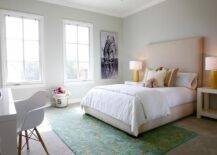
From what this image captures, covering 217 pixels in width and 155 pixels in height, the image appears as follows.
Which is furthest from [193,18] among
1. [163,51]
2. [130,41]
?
[130,41]

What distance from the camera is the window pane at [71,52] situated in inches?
191

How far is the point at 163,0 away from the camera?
442cm

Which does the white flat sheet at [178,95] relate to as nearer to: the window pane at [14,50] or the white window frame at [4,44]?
the white window frame at [4,44]

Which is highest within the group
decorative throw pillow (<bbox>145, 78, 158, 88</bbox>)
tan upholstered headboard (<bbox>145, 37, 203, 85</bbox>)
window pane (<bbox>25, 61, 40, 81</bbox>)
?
tan upholstered headboard (<bbox>145, 37, 203, 85</bbox>)

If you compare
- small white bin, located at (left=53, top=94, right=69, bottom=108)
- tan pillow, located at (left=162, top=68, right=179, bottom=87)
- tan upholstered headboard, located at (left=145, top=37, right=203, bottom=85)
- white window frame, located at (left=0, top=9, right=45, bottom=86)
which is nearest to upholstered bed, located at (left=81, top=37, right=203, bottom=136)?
tan upholstered headboard, located at (left=145, top=37, right=203, bottom=85)

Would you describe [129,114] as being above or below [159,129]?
above

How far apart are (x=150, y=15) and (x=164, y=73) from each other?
1.96m

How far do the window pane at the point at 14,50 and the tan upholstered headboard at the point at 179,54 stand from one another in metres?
3.34

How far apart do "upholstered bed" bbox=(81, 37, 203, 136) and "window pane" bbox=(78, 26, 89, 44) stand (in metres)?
1.81

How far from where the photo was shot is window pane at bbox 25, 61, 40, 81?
4.31 metres

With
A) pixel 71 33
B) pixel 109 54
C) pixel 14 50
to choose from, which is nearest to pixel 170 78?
pixel 109 54

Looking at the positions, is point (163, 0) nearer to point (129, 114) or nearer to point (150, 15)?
point (150, 15)

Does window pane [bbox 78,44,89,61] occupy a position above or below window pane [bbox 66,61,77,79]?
above

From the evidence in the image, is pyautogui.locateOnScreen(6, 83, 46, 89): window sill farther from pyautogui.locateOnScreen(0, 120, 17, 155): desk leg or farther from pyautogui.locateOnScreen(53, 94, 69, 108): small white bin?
Result: pyautogui.locateOnScreen(0, 120, 17, 155): desk leg
